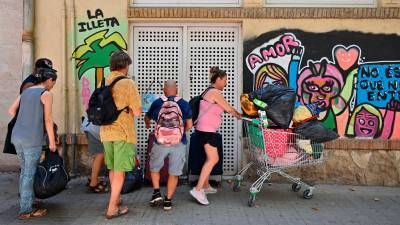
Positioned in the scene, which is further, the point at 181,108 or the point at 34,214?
the point at 181,108

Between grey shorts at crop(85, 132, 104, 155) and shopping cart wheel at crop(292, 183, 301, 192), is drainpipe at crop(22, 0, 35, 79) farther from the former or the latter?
shopping cart wheel at crop(292, 183, 301, 192)

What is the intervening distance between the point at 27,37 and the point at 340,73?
16.5 ft

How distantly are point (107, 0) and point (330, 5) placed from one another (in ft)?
11.9

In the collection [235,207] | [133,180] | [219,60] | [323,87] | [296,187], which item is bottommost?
[235,207]

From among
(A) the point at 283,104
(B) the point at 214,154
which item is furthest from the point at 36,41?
(A) the point at 283,104

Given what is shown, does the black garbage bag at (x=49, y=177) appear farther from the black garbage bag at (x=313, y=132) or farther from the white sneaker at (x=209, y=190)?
the black garbage bag at (x=313, y=132)

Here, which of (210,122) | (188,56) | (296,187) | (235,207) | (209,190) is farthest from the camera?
(188,56)

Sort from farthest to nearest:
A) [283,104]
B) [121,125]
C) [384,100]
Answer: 1. [384,100]
2. [283,104]
3. [121,125]

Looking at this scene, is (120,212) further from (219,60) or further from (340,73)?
(340,73)

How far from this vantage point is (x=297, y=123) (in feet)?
21.7

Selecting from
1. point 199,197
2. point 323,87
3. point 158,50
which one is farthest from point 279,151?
point 158,50

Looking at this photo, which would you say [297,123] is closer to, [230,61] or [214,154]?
[214,154]

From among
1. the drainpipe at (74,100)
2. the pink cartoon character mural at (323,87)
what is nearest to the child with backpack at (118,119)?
the drainpipe at (74,100)

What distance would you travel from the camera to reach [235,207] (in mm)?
6449
